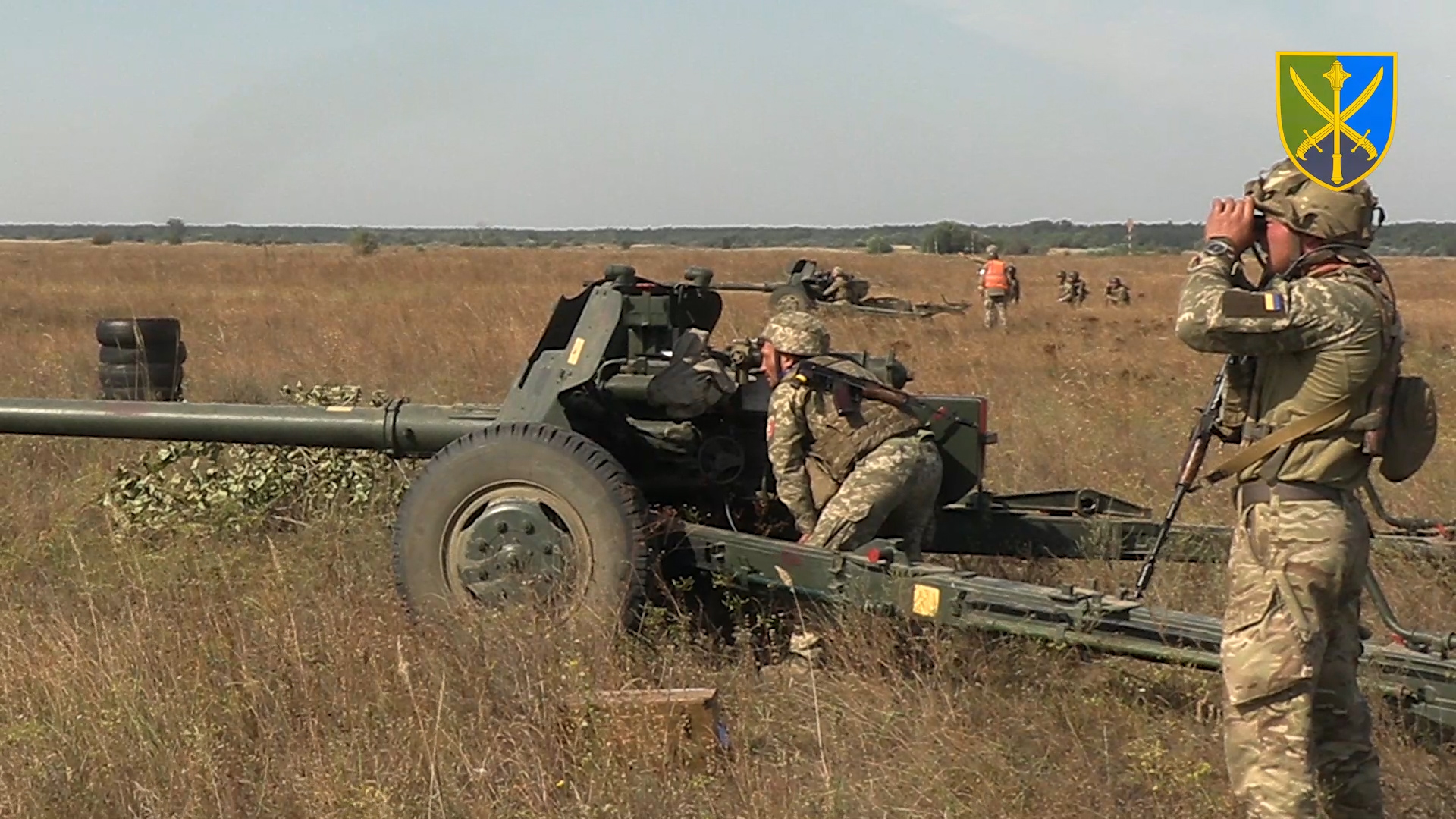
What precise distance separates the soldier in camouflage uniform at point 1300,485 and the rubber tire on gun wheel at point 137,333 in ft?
25.5

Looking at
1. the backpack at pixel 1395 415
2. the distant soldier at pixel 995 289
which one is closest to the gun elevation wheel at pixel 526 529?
the backpack at pixel 1395 415

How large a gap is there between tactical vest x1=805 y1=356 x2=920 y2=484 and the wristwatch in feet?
5.99

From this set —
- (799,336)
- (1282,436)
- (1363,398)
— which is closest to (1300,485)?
(1282,436)

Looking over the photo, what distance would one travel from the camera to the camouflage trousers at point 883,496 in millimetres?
5562

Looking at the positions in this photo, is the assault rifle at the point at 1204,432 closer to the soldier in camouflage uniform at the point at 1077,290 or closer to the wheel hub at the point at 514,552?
the wheel hub at the point at 514,552

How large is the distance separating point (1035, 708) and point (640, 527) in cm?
142

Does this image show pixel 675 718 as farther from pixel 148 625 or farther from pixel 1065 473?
pixel 1065 473

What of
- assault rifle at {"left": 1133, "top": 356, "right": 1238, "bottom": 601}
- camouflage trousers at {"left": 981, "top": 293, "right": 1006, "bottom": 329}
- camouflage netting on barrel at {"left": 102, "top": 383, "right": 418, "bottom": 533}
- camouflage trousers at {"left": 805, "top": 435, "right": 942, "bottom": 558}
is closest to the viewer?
assault rifle at {"left": 1133, "top": 356, "right": 1238, "bottom": 601}

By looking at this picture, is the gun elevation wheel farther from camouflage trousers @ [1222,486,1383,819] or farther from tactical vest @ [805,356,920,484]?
camouflage trousers @ [1222,486,1383,819]

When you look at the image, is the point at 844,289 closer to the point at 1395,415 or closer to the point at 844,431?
the point at 844,431

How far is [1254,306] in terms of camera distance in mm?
3830

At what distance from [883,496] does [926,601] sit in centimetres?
60

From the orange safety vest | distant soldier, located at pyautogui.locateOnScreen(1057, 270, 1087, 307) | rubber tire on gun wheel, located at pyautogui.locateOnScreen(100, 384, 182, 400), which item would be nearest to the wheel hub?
rubber tire on gun wheel, located at pyautogui.locateOnScreen(100, 384, 182, 400)

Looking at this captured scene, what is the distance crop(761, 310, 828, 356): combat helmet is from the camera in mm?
5695
